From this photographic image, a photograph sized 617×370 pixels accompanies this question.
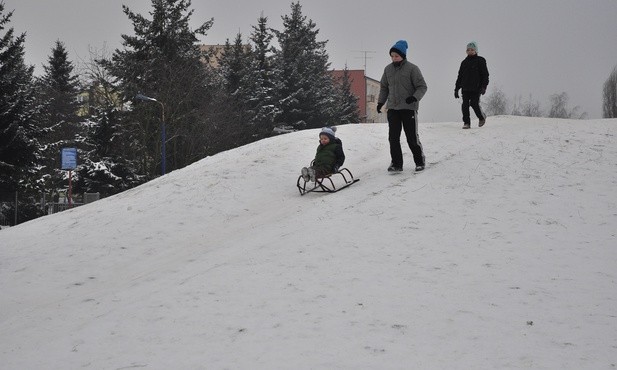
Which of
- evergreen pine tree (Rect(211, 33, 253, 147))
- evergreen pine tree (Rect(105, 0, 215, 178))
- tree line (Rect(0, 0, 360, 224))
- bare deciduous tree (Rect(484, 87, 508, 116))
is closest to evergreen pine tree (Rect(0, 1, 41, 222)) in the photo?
tree line (Rect(0, 0, 360, 224))

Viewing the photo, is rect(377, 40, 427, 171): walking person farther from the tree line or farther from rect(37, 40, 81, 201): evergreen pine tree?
rect(37, 40, 81, 201): evergreen pine tree

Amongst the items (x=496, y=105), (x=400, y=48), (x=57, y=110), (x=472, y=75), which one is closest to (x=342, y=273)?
(x=400, y=48)

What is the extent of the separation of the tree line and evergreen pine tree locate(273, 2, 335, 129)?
0.08m

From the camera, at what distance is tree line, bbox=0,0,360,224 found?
2850 centimetres

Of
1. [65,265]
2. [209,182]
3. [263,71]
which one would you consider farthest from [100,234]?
[263,71]

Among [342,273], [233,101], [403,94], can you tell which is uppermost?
[233,101]

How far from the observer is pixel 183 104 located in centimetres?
3753

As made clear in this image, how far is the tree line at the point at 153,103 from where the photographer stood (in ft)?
93.5

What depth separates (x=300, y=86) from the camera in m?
42.0

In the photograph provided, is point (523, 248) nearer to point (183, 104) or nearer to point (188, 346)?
point (188, 346)

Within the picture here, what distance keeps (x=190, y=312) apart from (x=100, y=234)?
15.0 feet

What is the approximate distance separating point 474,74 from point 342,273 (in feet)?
31.1

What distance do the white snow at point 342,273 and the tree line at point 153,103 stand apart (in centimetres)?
1931

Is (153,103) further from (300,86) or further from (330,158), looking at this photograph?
(330,158)
